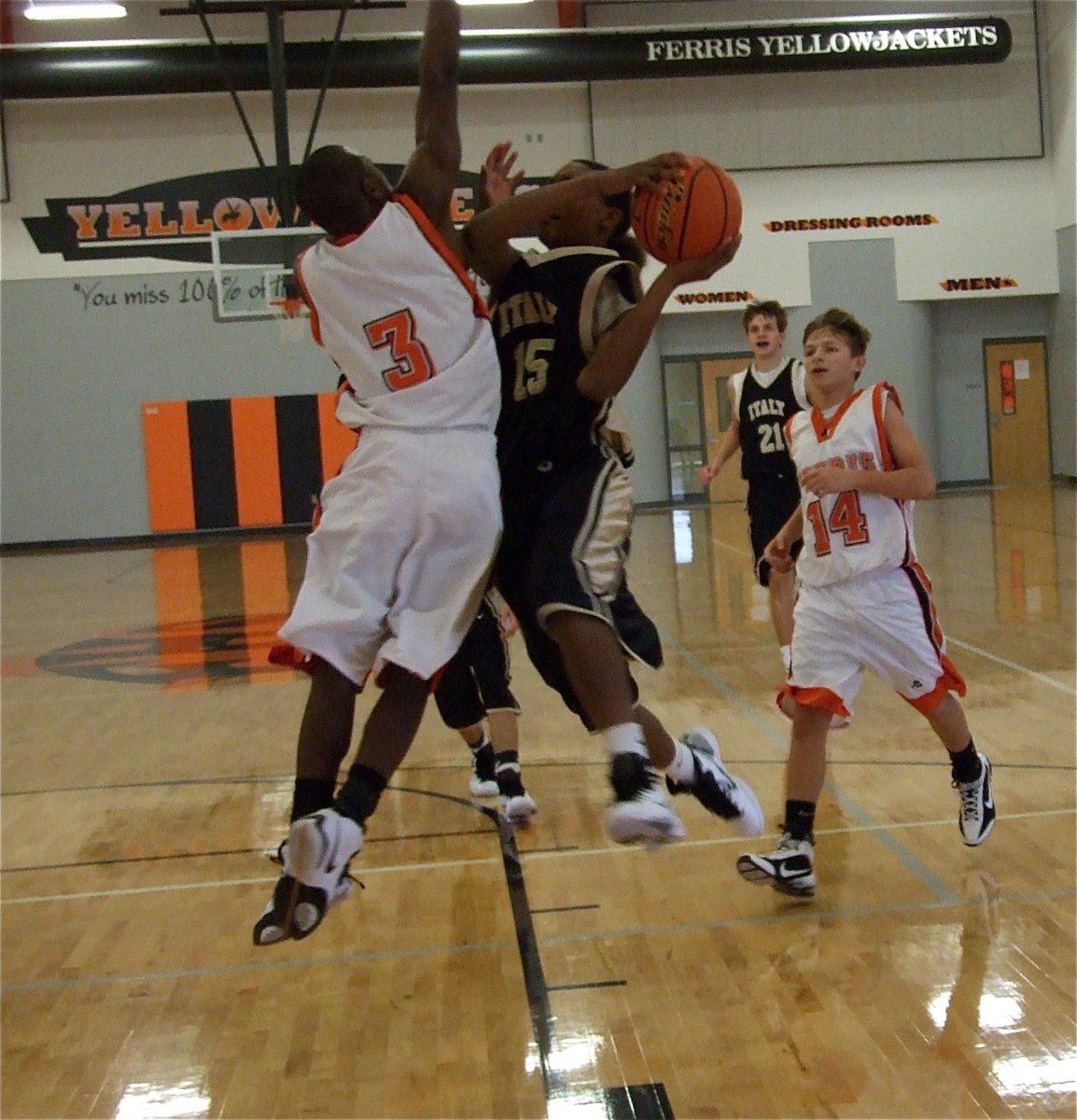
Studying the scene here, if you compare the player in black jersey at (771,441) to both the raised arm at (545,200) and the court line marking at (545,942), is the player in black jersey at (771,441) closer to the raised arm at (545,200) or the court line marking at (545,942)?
the court line marking at (545,942)

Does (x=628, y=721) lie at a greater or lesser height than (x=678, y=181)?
lesser

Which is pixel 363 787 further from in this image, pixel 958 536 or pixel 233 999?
pixel 958 536

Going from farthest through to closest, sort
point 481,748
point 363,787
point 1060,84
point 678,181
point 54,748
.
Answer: point 1060,84 < point 54,748 < point 481,748 < point 678,181 < point 363,787

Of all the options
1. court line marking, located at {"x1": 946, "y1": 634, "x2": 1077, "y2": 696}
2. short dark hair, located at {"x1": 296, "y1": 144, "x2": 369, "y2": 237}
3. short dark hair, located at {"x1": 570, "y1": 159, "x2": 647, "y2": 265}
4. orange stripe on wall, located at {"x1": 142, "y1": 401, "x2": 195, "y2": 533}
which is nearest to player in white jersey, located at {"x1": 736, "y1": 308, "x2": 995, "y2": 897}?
short dark hair, located at {"x1": 570, "y1": 159, "x2": 647, "y2": 265}

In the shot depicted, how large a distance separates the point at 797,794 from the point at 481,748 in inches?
60.7

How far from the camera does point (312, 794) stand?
115 inches

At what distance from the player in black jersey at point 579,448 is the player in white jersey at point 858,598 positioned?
65cm

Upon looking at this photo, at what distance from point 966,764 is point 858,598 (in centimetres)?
57

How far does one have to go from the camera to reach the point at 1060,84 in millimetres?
18984

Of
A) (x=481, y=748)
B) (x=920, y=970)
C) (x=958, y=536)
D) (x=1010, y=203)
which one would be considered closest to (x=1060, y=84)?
(x=1010, y=203)

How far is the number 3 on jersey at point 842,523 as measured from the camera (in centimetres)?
401

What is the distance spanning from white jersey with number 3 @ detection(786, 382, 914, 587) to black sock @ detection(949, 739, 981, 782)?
22.7 inches

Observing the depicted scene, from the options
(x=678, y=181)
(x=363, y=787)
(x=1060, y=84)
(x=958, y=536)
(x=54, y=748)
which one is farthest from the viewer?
(x=1060, y=84)

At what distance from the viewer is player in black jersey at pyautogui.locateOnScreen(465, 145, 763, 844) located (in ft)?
9.73
